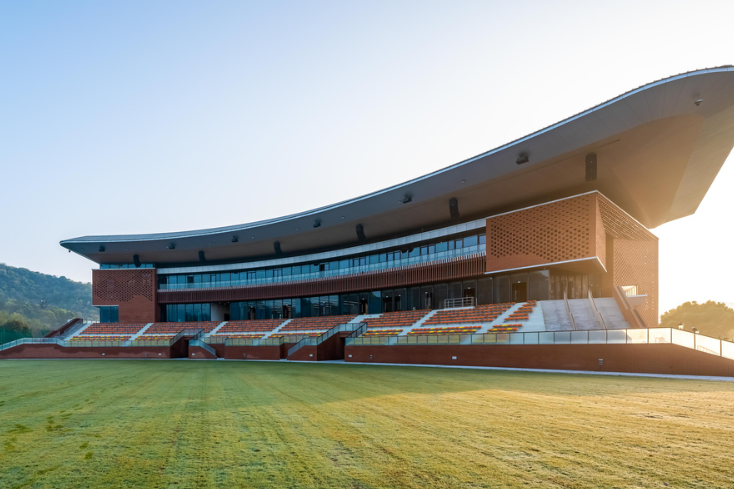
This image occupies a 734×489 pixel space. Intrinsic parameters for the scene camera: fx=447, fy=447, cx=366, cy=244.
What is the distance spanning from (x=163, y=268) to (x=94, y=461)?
167 feet

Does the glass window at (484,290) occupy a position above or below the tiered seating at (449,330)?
above

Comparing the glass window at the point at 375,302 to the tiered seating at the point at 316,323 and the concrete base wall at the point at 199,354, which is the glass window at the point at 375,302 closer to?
the tiered seating at the point at 316,323

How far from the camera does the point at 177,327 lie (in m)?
48.8

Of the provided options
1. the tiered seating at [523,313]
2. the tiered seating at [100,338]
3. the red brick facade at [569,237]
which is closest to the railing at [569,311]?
the tiered seating at [523,313]

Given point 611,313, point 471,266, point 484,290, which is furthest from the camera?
point 484,290

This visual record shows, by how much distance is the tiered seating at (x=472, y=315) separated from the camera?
2828 centimetres

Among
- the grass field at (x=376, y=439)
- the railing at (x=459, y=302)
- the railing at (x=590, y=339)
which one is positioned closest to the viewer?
the grass field at (x=376, y=439)

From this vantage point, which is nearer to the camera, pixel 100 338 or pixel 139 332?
pixel 100 338

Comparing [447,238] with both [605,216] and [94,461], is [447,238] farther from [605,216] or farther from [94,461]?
[94,461]

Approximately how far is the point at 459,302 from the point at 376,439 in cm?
2885

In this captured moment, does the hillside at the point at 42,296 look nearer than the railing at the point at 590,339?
No

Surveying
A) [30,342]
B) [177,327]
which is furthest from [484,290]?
[30,342]

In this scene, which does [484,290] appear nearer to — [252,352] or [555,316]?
[555,316]

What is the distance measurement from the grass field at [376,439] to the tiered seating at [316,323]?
27511 mm
